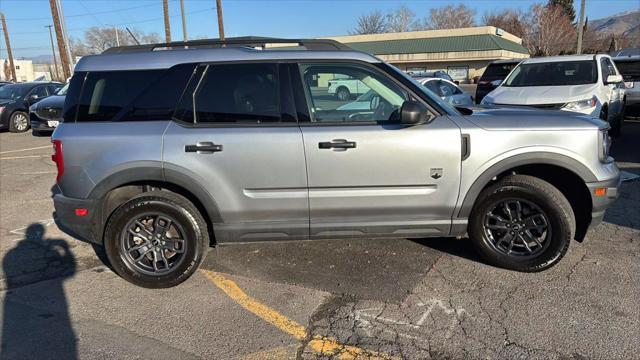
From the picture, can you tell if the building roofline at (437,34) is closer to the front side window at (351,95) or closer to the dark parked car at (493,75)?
the dark parked car at (493,75)

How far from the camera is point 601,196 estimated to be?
3.84 m

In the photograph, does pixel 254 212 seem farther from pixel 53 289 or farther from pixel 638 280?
pixel 638 280

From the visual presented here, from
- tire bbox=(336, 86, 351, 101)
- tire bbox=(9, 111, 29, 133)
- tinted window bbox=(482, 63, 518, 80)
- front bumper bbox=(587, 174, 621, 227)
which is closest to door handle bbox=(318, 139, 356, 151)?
tire bbox=(336, 86, 351, 101)

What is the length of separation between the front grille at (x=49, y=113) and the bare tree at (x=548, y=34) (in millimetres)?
54143

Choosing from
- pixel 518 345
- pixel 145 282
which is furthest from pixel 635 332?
pixel 145 282

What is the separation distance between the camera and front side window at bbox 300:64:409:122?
12.6 feet

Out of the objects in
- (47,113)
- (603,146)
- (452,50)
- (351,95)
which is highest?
(452,50)

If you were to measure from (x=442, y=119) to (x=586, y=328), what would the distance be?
1784 millimetres

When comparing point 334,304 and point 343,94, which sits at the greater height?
point 343,94

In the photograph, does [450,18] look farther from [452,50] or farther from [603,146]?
[603,146]

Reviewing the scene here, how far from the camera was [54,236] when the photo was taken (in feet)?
17.3

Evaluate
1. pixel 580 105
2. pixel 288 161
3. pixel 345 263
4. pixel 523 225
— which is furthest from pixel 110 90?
pixel 580 105

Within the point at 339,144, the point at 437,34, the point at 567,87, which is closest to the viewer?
the point at 339,144

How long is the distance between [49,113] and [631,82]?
15.2m
